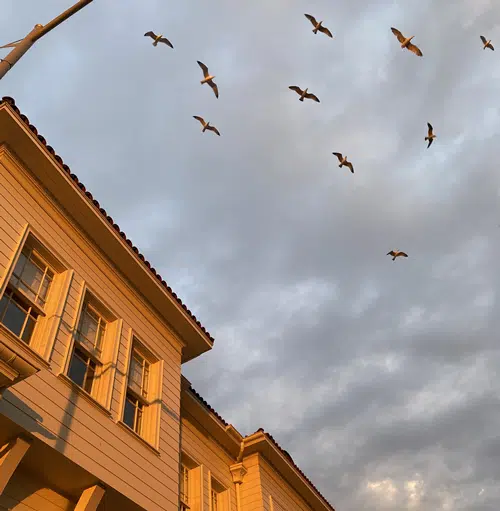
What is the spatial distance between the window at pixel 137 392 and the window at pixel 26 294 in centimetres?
269

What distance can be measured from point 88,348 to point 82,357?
0.23 metres

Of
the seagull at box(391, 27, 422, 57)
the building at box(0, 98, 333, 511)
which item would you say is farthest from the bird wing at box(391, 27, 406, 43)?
the building at box(0, 98, 333, 511)

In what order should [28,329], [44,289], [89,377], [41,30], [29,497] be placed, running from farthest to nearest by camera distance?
[89,377]
[44,289]
[28,329]
[29,497]
[41,30]

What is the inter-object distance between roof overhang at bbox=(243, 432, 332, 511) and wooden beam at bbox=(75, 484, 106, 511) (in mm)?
7598

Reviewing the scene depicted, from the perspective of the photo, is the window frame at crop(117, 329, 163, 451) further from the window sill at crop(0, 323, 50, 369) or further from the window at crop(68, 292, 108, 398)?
the window sill at crop(0, 323, 50, 369)

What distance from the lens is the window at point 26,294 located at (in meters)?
8.91

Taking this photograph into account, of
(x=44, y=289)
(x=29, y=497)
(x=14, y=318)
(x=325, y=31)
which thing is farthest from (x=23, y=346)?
(x=325, y=31)

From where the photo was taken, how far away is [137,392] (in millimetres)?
11406

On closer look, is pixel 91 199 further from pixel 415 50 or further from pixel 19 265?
pixel 415 50

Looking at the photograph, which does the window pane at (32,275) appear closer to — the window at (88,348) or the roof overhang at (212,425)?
the window at (88,348)

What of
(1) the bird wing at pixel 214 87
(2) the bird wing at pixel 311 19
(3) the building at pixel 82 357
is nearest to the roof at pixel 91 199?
(3) the building at pixel 82 357

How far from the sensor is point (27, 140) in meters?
9.91

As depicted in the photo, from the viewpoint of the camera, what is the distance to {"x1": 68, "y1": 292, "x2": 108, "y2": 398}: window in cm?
993

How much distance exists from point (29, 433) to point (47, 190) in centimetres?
492
